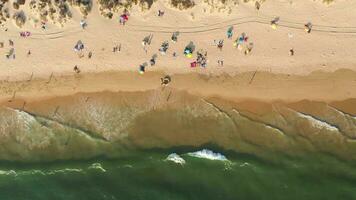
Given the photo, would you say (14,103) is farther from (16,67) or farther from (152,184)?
(152,184)

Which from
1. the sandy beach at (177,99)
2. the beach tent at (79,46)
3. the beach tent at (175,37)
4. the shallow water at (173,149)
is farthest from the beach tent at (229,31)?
the beach tent at (79,46)

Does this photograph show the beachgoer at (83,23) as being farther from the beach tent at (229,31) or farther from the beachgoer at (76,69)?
the beach tent at (229,31)

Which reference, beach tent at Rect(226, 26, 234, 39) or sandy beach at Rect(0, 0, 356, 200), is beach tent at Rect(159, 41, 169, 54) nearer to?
sandy beach at Rect(0, 0, 356, 200)

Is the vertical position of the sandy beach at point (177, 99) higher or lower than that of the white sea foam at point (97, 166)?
higher

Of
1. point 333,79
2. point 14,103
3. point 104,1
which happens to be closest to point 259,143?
point 333,79

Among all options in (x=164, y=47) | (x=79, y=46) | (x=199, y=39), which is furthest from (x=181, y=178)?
(x=79, y=46)

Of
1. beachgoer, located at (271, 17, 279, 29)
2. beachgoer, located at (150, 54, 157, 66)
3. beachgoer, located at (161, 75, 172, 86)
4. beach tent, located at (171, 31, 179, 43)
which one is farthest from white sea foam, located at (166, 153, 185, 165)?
beachgoer, located at (271, 17, 279, 29)

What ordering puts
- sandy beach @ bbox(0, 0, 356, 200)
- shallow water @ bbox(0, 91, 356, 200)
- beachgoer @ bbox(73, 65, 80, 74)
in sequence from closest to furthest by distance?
sandy beach @ bbox(0, 0, 356, 200) → shallow water @ bbox(0, 91, 356, 200) → beachgoer @ bbox(73, 65, 80, 74)

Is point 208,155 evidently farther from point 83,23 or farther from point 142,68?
point 83,23
